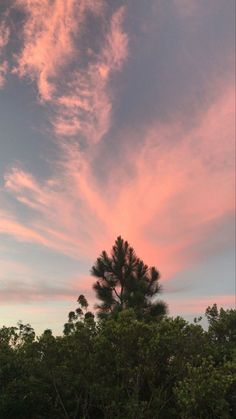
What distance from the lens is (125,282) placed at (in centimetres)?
3056

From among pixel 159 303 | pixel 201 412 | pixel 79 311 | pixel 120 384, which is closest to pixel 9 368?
pixel 120 384

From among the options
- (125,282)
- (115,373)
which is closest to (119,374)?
(115,373)

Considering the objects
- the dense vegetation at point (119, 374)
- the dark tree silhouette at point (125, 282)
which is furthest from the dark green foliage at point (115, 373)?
the dark tree silhouette at point (125, 282)

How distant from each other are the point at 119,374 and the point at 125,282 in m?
14.0

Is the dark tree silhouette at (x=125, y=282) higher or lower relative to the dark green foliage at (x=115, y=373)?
higher

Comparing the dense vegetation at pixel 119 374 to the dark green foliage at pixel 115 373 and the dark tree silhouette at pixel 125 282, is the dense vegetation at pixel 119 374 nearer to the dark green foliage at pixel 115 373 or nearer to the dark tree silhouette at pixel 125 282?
the dark green foliage at pixel 115 373

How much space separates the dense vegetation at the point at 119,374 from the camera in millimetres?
14656

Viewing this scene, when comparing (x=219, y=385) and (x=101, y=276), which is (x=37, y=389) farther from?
(x=101, y=276)

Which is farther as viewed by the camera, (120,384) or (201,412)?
(120,384)

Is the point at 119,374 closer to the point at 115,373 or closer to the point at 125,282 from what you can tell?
the point at 115,373

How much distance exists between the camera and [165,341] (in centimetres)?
1606

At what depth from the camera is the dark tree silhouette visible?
94.7 feet

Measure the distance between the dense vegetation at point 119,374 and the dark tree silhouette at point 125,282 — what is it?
9.69 metres

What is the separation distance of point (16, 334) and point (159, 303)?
1036 centimetres
